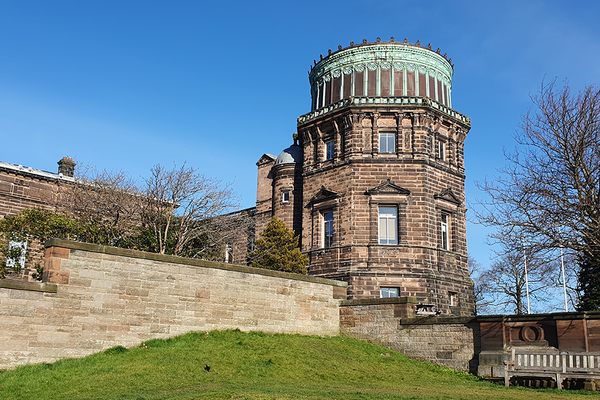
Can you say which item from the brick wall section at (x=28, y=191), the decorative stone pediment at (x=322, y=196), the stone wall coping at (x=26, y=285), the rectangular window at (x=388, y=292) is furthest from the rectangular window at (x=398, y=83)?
the stone wall coping at (x=26, y=285)

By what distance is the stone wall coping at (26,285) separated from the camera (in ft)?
48.8

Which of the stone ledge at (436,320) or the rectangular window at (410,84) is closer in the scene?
the stone ledge at (436,320)

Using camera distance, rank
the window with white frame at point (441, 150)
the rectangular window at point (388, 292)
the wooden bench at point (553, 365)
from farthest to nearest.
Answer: the window with white frame at point (441, 150) → the rectangular window at point (388, 292) → the wooden bench at point (553, 365)

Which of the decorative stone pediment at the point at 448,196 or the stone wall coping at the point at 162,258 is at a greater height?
the decorative stone pediment at the point at 448,196

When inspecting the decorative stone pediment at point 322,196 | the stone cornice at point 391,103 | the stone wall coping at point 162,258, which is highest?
the stone cornice at point 391,103

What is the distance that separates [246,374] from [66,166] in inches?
1232

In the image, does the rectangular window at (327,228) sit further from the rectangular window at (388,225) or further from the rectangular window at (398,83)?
the rectangular window at (398,83)

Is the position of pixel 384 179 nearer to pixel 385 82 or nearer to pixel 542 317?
→ pixel 385 82

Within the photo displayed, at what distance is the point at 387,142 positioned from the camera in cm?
3106

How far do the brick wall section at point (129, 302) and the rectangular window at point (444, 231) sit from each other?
39.2ft

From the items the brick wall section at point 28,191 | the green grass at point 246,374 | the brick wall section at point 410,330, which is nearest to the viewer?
the green grass at point 246,374

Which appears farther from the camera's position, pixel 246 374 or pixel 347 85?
pixel 347 85

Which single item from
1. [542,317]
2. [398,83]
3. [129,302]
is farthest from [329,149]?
[129,302]

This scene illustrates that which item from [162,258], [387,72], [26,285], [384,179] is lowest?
[26,285]
